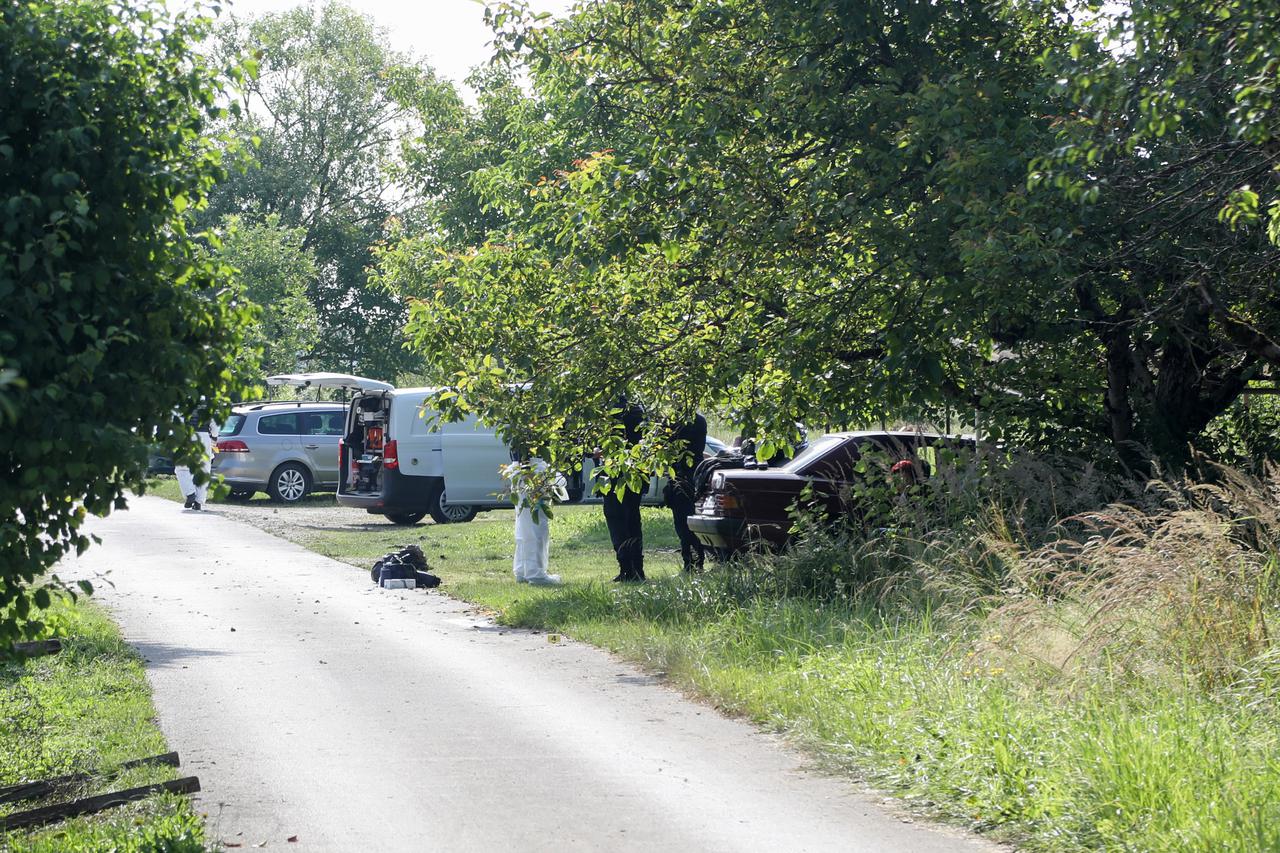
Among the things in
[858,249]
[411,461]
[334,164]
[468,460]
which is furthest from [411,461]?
[334,164]

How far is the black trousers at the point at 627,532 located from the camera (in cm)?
1461

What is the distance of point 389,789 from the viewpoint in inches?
262

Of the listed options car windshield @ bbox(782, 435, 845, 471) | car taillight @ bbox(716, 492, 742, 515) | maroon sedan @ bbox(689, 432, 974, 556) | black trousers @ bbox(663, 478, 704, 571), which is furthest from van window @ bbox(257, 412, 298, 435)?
car taillight @ bbox(716, 492, 742, 515)

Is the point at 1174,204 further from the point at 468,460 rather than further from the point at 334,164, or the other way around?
the point at 334,164

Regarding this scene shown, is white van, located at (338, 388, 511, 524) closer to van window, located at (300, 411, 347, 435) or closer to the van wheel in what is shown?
the van wheel

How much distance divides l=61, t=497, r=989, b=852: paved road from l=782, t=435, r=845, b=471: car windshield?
12.1ft

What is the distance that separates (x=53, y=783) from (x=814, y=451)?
30.5 feet

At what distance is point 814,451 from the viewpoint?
575 inches

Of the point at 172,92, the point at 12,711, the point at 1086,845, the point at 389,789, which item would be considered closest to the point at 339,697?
the point at 12,711

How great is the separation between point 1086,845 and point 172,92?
4612mm

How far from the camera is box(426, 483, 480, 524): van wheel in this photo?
74.2 ft

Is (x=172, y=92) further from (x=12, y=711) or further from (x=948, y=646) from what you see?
(x=948, y=646)

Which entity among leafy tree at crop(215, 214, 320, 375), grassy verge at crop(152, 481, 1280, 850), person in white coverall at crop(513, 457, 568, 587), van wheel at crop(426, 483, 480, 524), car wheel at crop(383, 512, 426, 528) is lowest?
grassy verge at crop(152, 481, 1280, 850)

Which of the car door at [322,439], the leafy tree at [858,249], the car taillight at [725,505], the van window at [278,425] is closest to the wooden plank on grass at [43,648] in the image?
the leafy tree at [858,249]
